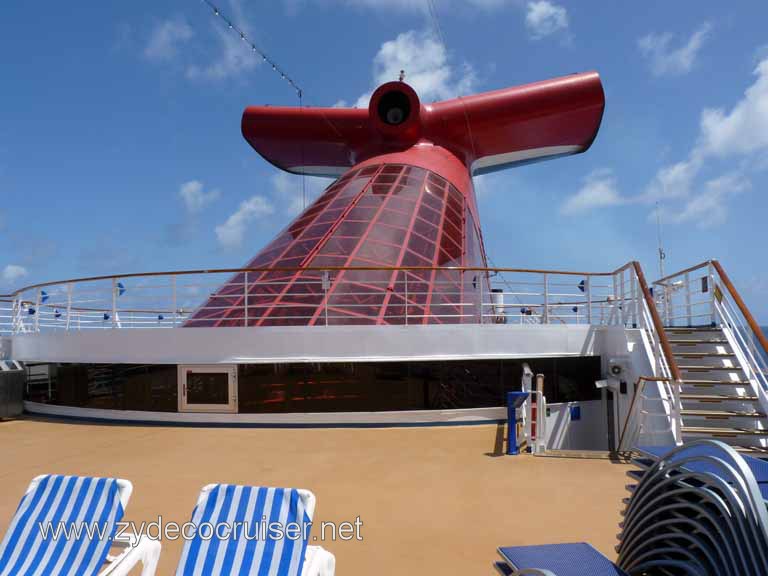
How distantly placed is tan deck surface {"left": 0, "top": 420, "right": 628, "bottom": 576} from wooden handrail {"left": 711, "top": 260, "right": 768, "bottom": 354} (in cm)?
175

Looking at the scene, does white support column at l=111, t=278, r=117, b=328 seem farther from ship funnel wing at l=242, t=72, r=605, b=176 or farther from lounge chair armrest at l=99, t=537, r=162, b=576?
ship funnel wing at l=242, t=72, r=605, b=176

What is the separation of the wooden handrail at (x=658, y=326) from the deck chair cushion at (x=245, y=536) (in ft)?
12.4

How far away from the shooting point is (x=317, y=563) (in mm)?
2387

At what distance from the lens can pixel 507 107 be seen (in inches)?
501

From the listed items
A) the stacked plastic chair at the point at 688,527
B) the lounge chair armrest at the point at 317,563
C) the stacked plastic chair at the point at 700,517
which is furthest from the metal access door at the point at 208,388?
the stacked plastic chair at the point at 700,517

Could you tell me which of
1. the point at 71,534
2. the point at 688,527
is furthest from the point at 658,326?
the point at 71,534

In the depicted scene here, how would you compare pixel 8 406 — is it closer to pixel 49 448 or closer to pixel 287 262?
pixel 49 448

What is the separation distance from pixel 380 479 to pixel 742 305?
393cm

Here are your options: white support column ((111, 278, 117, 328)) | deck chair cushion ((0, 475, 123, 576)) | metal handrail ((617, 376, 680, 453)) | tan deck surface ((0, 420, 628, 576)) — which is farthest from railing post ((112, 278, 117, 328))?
metal handrail ((617, 376, 680, 453))

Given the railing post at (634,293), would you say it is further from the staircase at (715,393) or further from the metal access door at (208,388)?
the metal access door at (208,388)

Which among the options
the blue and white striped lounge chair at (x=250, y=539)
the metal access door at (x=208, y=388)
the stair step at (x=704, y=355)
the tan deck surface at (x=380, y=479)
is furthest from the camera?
the metal access door at (x=208, y=388)

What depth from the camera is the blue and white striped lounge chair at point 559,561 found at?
2.16m

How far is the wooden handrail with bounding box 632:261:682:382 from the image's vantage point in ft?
16.2

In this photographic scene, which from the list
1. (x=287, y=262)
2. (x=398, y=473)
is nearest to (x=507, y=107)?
(x=287, y=262)
